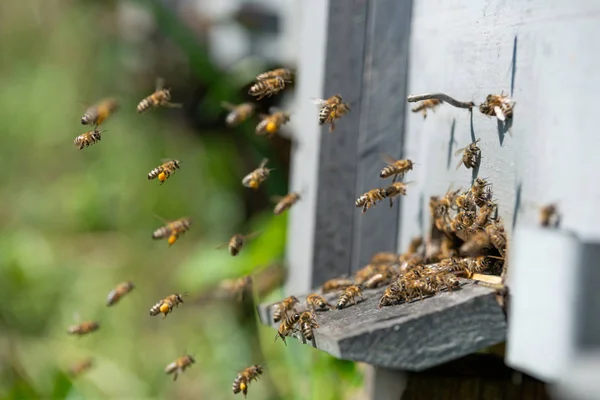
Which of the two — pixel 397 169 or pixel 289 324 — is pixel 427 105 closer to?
pixel 397 169

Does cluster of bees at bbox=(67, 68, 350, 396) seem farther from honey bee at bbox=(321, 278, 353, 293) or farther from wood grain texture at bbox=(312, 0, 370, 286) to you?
honey bee at bbox=(321, 278, 353, 293)

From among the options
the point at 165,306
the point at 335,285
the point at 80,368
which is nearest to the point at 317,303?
the point at 335,285

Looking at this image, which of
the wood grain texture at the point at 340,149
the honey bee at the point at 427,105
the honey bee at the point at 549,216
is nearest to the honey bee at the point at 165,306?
the wood grain texture at the point at 340,149

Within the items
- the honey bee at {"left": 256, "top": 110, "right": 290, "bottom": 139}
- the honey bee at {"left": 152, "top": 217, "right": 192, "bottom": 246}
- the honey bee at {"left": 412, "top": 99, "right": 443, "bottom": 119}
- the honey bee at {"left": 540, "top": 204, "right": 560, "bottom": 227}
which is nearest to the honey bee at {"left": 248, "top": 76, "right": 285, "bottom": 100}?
the honey bee at {"left": 256, "top": 110, "right": 290, "bottom": 139}

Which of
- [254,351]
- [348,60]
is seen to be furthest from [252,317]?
[348,60]

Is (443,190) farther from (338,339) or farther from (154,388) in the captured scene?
(154,388)

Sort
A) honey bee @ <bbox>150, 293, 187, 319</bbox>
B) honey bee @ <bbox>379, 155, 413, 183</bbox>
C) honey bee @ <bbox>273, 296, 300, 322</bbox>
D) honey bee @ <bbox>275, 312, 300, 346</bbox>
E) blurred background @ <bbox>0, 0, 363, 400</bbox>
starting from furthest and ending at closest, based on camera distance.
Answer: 1. blurred background @ <bbox>0, 0, 363, 400</bbox>
2. honey bee @ <bbox>150, 293, 187, 319</bbox>
3. honey bee @ <bbox>379, 155, 413, 183</bbox>
4. honey bee @ <bbox>273, 296, 300, 322</bbox>
5. honey bee @ <bbox>275, 312, 300, 346</bbox>

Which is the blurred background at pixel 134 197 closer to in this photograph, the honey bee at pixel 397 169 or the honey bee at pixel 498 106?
the honey bee at pixel 397 169
